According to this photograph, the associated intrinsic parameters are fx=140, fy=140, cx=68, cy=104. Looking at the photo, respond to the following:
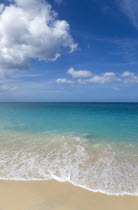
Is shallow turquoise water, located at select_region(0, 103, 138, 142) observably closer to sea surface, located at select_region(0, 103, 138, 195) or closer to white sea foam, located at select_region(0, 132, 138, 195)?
sea surface, located at select_region(0, 103, 138, 195)

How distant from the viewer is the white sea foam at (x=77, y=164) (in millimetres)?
6539

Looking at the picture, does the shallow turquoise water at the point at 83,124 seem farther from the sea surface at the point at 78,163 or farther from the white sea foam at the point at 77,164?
the white sea foam at the point at 77,164

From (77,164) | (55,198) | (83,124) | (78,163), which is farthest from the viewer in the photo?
(83,124)

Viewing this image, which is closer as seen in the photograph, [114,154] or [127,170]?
[127,170]

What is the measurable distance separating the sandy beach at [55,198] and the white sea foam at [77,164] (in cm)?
43

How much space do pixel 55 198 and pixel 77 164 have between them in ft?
10.5

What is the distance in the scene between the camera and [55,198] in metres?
5.35

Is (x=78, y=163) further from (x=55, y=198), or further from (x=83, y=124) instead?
(x=83, y=124)

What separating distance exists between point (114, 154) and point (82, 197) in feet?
17.0

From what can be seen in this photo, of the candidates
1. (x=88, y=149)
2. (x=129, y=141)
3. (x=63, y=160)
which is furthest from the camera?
(x=129, y=141)

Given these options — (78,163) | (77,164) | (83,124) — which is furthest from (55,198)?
(83,124)

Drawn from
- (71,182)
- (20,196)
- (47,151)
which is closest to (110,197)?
(71,182)

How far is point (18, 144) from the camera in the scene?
39.2ft

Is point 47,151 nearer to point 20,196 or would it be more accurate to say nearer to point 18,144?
point 18,144
